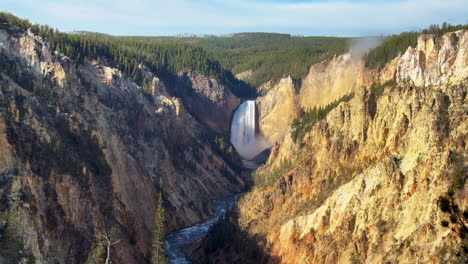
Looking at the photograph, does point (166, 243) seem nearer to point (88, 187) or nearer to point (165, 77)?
point (88, 187)

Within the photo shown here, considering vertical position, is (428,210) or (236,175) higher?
(428,210)

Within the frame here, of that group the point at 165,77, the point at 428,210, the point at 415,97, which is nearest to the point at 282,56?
the point at 165,77

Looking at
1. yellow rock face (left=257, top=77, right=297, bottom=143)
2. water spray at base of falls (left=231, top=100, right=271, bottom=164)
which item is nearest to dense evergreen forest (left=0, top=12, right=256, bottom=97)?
water spray at base of falls (left=231, top=100, right=271, bottom=164)

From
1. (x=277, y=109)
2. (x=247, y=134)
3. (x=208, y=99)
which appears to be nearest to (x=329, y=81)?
(x=277, y=109)

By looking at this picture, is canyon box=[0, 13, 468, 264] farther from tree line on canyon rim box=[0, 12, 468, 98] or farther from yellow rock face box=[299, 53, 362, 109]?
yellow rock face box=[299, 53, 362, 109]

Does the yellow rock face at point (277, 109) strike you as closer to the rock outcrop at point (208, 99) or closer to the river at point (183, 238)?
the rock outcrop at point (208, 99)

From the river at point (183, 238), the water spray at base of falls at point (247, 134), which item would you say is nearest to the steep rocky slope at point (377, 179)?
the river at point (183, 238)
